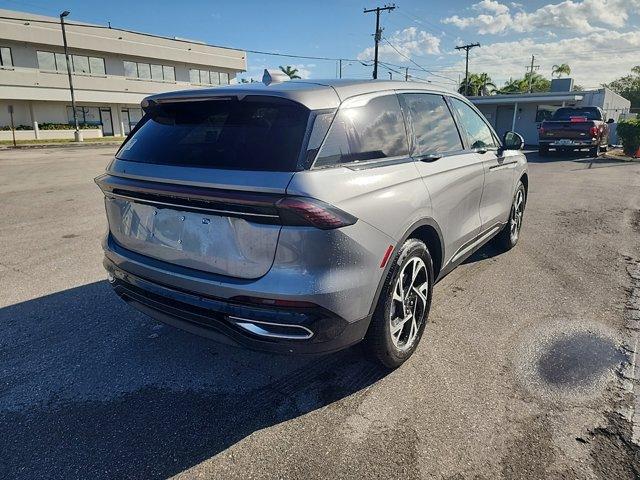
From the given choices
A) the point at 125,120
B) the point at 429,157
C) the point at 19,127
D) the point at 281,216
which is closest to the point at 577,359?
the point at 429,157

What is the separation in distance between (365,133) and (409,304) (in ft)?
3.94

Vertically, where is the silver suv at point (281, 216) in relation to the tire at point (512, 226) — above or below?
above

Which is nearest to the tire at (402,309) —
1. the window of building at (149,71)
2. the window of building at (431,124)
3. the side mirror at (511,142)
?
the window of building at (431,124)

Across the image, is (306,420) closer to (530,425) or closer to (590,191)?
(530,425)

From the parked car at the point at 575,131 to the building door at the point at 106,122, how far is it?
3884 centimetres

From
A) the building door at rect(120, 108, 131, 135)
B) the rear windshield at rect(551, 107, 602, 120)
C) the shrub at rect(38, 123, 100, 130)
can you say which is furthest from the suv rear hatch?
the building door at rect(120, 108, 131, 135)

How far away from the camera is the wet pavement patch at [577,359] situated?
3.02 meters

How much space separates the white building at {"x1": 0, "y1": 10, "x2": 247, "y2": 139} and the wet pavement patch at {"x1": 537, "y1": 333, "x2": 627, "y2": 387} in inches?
1635

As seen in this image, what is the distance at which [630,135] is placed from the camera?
768 inches

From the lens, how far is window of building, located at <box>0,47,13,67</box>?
122ft

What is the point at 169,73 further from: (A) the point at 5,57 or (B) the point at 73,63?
(A) the point at 5,57

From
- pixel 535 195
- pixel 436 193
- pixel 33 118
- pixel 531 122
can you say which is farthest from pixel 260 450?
pixel 33 118

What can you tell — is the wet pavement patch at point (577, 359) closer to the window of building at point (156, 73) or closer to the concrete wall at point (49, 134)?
the concrete wall at point (49, 134)

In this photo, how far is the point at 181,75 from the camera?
164ft
